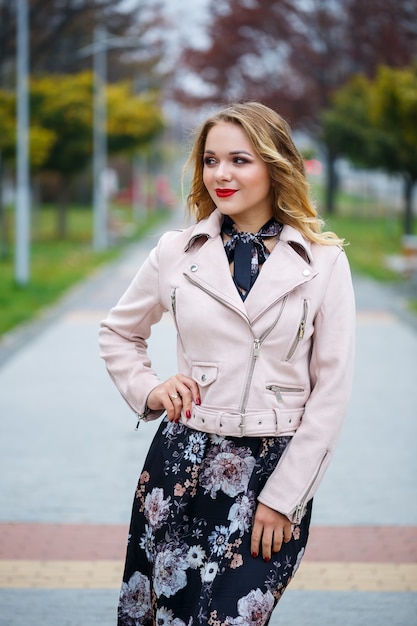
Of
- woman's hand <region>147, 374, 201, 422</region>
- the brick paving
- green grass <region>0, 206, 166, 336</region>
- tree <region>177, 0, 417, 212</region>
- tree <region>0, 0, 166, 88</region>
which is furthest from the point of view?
tree <region>177, 0, 417, 212</region>

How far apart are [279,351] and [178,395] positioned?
30 cm

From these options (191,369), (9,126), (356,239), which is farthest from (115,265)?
(191,369)

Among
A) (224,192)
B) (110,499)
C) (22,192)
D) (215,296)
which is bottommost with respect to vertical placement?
(22,192)

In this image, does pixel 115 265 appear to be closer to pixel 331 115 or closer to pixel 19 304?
pixel 19 304

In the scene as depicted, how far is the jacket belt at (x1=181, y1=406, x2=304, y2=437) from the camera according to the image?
299 centimetres

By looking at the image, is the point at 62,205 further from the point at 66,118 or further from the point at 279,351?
the point at 279,351

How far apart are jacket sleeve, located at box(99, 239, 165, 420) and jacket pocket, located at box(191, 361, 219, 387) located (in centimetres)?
18

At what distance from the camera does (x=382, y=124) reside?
24.9 metres

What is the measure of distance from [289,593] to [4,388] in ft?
19.0

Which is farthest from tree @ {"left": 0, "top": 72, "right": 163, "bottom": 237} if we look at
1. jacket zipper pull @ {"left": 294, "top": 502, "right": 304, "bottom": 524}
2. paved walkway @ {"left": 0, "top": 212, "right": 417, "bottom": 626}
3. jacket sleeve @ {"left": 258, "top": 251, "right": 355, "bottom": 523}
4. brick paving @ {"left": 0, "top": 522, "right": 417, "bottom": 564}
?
jacket zipper pull @ {"left": 294, "top": 502, "right": 304, "bottom": 524}

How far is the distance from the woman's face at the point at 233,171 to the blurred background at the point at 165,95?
16.3m

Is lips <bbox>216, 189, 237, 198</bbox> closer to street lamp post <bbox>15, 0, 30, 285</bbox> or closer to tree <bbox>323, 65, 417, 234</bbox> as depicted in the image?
tree <bbox>323, 65, 417, 234</bbox>

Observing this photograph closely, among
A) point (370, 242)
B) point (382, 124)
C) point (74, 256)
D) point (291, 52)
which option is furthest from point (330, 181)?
point (382, 124)

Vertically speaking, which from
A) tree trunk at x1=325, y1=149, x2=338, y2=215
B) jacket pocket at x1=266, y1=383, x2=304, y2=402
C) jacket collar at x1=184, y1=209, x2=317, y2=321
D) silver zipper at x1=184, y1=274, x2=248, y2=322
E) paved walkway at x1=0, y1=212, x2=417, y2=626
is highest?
jacket collar at x1=184, y1=209, x2=317, y2=321
